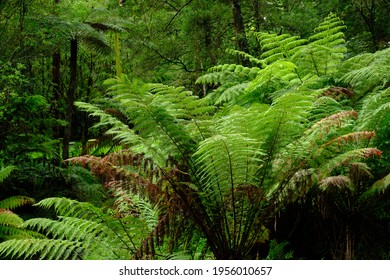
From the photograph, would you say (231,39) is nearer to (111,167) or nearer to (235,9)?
(235,9)

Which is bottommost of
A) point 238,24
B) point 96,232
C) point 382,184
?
point 96,232

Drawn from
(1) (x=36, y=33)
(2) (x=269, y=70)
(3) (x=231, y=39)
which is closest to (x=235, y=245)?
(2) (x=269, y=70)

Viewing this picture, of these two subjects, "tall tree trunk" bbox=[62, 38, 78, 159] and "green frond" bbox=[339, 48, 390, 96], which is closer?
"green frond" bbox=[339, 48, 390, 96]

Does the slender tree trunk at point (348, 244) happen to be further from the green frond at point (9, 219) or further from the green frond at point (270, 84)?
the green frond at point (9, 219)

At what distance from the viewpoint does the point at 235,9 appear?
6.66 metres

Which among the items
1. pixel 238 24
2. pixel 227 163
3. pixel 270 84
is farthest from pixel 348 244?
pixel 238 24

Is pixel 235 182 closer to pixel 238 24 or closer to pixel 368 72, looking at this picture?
pixel 368 72

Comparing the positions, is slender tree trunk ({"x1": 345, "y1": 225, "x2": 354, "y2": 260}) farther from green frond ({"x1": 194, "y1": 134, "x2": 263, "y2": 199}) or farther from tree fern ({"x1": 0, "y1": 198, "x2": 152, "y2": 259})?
tree fern ({"x1": 0, "y1": 198, "x2": 152, "y2": 259})

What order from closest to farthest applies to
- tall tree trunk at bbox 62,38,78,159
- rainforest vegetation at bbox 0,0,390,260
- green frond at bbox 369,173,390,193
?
green frond at bbox 369,173,390,193
rainforest vegetation at bbox 0,0,390,260
tall tree trunk at bbox 62,38,78,159

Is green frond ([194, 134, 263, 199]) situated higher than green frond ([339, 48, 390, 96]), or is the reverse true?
green frond ([339, 48, 390, 96])

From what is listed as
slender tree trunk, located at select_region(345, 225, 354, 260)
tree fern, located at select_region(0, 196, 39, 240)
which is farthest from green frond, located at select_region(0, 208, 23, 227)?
slender tree trunk, located at select_region(345, 225, 354, 260)

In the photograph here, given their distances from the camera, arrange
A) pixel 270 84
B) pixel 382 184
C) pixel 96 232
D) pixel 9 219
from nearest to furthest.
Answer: pixel 382 184, pixel 96 232, pixel 9 219, pixel 270 84

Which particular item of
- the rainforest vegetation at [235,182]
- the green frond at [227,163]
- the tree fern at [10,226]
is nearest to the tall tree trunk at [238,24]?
the rainforest vegetation at [235,182]
